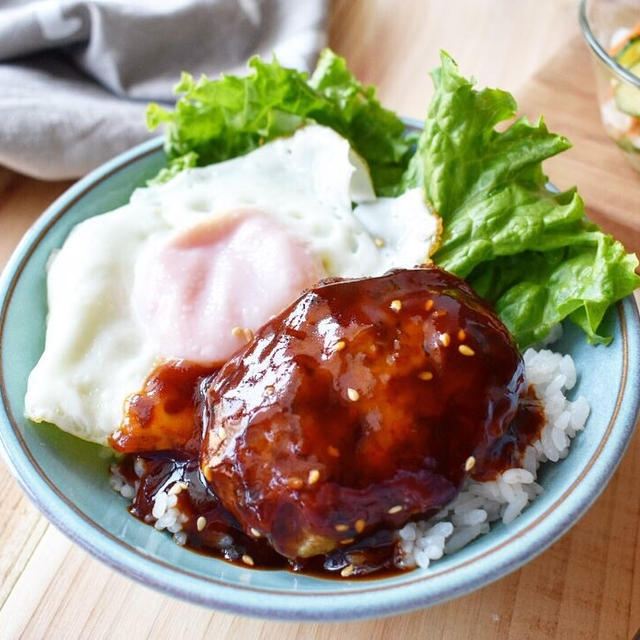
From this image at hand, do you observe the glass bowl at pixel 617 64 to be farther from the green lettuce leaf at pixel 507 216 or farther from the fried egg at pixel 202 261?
the fried egg at pixel 202 261

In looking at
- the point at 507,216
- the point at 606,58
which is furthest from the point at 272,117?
the point at 606,58

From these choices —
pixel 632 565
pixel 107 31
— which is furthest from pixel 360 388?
pixel 107 31

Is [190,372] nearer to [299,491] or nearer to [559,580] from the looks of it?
[299,491]

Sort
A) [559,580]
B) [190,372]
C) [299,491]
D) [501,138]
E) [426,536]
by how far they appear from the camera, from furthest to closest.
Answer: [501,138] → [190,372] → [559,580] → [426,536] → [299,491]

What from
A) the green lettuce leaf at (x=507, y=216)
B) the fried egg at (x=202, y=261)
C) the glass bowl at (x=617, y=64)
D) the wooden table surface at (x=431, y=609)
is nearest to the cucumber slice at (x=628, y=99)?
the glass bowl at (x=617, y=64)

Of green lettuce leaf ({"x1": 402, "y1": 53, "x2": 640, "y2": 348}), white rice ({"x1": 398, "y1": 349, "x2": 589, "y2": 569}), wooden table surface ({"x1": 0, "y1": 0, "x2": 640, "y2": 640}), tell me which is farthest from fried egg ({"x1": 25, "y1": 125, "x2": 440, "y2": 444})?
white rice ({"x1": 398, "y1": 349, "x2": 589, "y2": 569})

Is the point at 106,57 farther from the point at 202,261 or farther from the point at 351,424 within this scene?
the point at 351,424

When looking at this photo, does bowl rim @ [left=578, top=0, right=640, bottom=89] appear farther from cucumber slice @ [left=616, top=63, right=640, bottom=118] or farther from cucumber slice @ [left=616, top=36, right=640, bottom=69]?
cucumber slice @ [left=616, top=36, right=640, bottom=69]
